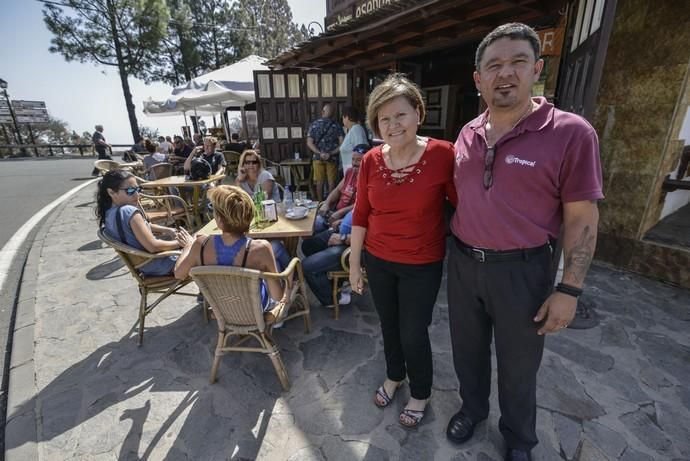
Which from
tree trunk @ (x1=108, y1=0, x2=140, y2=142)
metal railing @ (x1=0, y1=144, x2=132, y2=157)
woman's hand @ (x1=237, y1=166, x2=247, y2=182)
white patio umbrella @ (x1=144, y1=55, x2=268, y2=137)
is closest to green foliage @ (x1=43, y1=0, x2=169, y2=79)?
tree trunk @ (x1=108, y1=0, x2=140, y2=142)

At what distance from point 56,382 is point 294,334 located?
169 centimetres

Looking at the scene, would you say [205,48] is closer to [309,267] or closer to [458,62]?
[458,62]

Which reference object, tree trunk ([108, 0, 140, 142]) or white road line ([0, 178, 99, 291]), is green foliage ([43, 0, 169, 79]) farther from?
white road line ([0, 178, 99, 291])

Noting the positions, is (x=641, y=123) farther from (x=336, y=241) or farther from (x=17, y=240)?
(x=17, y=240)

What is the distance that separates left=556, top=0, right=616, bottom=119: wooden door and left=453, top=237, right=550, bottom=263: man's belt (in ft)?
3.95

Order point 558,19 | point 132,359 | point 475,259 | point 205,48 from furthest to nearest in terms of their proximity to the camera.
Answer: point 205,48 → point 558,19 → point 132,359 → point 475,259

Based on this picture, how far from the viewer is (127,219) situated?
8.02 feet

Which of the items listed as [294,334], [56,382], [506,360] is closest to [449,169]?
[506,360]

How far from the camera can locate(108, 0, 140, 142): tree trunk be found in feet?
53.5

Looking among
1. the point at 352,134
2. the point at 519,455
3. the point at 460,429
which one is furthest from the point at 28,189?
the point at 519,455

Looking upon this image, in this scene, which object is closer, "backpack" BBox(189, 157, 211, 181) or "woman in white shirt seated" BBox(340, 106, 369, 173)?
"woman in white shirt seated" BBox(340, 106, 369, 173)

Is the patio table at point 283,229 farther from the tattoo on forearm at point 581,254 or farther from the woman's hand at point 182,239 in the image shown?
the tattoo on forearm at point 581,254

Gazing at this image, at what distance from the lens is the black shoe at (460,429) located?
174 centimetres

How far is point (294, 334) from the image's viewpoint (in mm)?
2711
